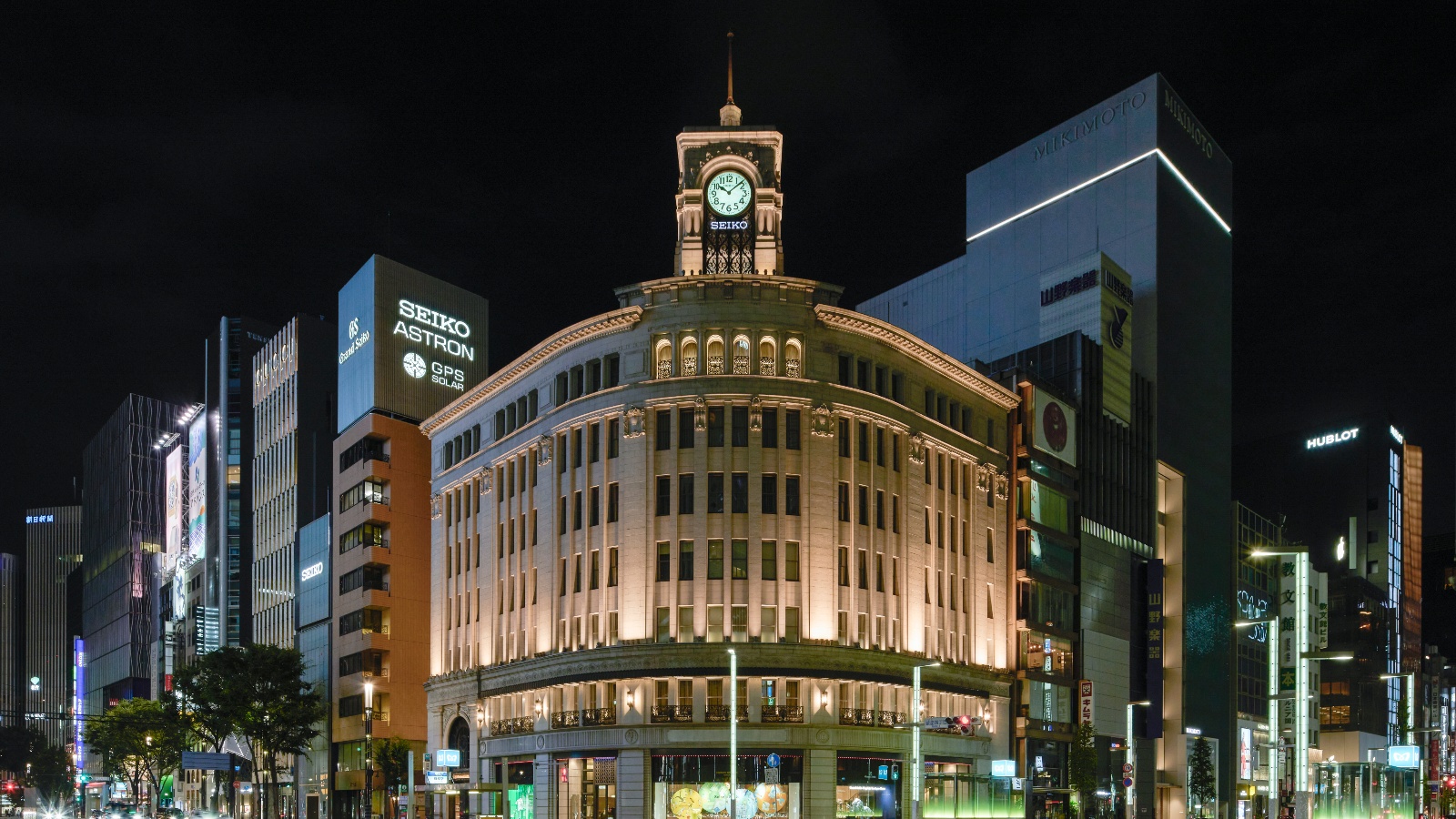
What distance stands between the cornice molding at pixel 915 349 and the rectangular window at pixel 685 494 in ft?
40.1

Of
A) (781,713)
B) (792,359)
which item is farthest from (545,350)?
(781,713)

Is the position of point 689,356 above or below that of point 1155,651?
above

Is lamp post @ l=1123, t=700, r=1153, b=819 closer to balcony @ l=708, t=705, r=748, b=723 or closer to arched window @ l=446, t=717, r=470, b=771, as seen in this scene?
balcony @ l=708, t=705, r=748, b=723

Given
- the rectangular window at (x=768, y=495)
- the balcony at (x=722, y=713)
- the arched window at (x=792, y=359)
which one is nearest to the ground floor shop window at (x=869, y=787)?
the balcony at (x=722, y=713)

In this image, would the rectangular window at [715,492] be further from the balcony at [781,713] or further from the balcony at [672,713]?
the balcony at [781,713]

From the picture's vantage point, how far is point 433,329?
118 meters

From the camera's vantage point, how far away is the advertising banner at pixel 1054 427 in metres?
98.7

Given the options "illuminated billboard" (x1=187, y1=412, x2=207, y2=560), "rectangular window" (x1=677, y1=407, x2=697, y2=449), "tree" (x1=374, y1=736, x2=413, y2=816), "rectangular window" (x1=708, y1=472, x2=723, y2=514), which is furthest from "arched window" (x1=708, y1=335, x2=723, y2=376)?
"illuminated billboard" (x1=187, y1=412, x2=207, y2=560)

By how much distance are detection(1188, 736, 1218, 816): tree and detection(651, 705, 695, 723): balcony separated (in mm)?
61489

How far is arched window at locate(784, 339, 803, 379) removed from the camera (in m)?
77.7

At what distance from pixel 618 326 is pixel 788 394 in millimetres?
10715

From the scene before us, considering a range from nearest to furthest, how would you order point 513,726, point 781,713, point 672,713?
point 672,713 < point 781,713 < point 513,726

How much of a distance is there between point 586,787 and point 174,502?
134548mm

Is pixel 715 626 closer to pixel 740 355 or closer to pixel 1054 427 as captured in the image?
pixel 740 355
